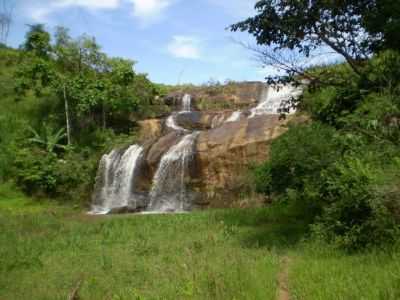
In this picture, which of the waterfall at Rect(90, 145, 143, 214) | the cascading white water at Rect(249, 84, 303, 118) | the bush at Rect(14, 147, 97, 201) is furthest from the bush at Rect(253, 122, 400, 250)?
the cascading white water at Rect(249, 84, 303, 118)

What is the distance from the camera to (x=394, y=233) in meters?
7.29

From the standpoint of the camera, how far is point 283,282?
262 inches

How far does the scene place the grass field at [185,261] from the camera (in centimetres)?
608

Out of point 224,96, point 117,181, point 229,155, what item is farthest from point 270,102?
point 117,181

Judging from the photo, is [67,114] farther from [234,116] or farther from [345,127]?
[345,127]

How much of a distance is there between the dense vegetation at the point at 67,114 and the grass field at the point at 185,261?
689 cm

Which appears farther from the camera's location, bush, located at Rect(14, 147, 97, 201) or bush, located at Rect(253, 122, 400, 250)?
bush, located at Rect(14, 147, 97, 201)

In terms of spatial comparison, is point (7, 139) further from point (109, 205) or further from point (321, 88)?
point (321, 88)

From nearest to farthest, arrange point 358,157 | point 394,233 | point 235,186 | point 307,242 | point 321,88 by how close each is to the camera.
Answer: point 394,233 → point 358,157 → point 307,242 → point 321,88 → point 235,186

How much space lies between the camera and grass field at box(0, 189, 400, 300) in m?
6.08

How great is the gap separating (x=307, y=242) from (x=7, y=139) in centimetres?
2175

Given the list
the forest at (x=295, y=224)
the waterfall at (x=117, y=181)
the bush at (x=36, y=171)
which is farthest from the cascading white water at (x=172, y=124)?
the forest at (x=295, y=224)

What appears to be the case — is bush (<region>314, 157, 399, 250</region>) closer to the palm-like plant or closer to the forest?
the forest

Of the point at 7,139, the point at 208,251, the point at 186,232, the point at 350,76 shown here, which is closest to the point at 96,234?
the point at 186,232
